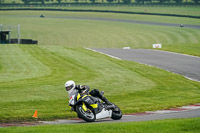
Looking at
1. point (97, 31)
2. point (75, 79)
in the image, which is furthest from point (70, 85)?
point (97, 31)

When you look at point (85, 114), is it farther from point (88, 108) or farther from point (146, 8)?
point (146, 8)

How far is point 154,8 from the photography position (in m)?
114

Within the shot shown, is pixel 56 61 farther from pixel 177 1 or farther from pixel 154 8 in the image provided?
pixel 177 1

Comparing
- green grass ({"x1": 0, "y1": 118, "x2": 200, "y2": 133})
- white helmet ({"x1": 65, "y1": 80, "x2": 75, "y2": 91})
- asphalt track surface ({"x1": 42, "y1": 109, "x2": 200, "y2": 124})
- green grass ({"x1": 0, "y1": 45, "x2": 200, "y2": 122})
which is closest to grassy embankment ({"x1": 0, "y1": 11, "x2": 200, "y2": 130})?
green grass ({"x1": 0, "y1": 45, "x2": 200, "y2": 122})

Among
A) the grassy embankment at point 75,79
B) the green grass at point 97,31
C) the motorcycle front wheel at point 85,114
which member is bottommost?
the green grass at point 97,31

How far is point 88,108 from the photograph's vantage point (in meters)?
13.5

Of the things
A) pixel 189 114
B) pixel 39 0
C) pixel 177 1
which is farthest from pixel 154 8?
pixel 189 114

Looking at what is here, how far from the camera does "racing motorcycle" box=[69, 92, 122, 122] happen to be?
13320 mm

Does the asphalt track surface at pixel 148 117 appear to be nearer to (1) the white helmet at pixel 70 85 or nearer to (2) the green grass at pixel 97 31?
(1) the white helmet at pixel 70 85

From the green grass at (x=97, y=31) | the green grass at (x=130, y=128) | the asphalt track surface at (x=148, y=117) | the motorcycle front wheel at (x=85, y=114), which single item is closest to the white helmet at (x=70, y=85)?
the motorcycle front wheel at (x=85, y=114)

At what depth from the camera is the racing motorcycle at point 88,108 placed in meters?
13.3

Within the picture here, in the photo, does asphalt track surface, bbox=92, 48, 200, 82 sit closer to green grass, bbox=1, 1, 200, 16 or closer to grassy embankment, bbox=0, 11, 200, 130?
grassy embankment, bbox=0, 11, 200, 130

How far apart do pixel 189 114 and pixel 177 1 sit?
110 meters

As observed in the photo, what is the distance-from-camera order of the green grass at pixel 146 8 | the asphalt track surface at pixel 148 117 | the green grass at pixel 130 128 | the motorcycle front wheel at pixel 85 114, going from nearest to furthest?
the green grass at pixel 130 128
the motorcycle front wheel at pixel 85 114
the asphalt track surface at pixel 148 117
the green grass at pixel 146 8
